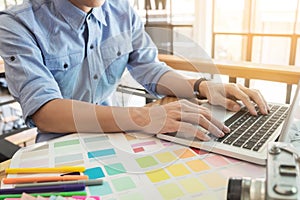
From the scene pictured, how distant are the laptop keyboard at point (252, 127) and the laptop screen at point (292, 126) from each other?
0.03 m

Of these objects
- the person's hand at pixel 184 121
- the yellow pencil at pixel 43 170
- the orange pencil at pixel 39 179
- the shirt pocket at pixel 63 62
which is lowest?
the yellow pencil at pixel 43 170

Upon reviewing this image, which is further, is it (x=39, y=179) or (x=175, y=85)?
(x=175, y=85)

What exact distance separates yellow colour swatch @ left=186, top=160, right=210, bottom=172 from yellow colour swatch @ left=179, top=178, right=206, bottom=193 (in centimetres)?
4

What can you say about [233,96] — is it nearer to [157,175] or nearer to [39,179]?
[157,175]

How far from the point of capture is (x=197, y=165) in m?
0.53

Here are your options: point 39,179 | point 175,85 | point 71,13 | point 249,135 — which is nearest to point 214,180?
point 249,135

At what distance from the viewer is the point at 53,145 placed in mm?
621

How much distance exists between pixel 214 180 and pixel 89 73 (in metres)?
0.55

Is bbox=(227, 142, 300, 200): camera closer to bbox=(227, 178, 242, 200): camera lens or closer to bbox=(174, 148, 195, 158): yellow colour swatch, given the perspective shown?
bbox=(227, 178, 242, 200): camera lens

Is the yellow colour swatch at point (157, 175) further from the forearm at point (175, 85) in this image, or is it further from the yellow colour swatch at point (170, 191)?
the forearm at point (175, 85)

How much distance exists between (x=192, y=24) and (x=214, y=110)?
2.69 m

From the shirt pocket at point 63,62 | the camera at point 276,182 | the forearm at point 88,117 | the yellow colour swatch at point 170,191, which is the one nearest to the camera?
the camera at point 276,182

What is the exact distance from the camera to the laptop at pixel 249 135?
1.79ft

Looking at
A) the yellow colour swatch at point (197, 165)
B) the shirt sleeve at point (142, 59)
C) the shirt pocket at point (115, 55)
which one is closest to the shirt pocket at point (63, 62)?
the shirt pocket at point (115, 55)
